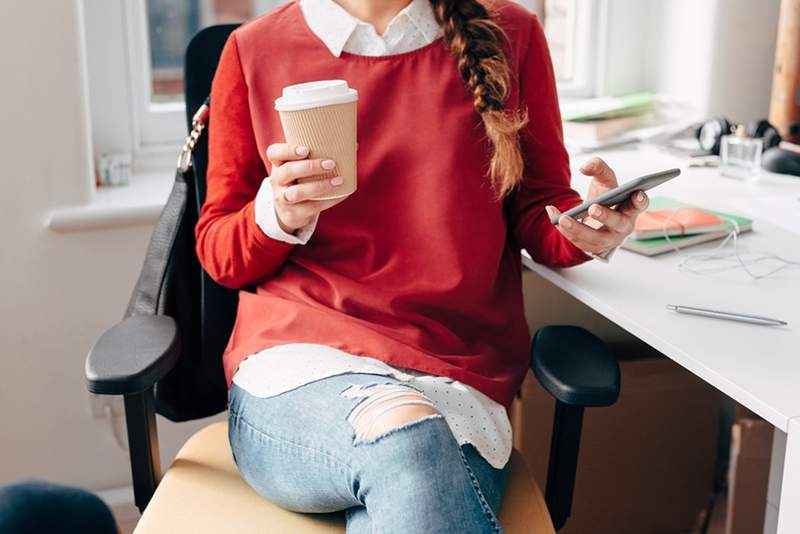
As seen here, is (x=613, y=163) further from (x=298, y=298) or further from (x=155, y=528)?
(x=155, y=528)

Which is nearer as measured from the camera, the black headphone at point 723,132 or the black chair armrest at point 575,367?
the black chair armrest at point 575,367

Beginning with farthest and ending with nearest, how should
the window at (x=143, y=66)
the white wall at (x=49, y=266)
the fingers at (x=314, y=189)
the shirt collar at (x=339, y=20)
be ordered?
the window at (x=143, y=66) < the white wall at (x=49, y=266) < the shirt collar at (x=339, y=20) < the fingers at (x=314, y=189)

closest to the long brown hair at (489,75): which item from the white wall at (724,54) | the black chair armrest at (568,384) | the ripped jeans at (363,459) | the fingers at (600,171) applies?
the fingers at (600,171)

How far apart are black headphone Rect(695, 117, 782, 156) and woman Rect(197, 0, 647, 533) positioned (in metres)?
0.66

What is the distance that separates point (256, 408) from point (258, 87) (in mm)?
416

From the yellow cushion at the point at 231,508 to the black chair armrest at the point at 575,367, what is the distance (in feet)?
0.42

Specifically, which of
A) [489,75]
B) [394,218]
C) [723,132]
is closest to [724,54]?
[723,132]

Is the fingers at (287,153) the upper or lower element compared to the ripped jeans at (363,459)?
upper

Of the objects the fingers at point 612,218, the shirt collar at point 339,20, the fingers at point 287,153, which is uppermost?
the shirt collar at point 339,20

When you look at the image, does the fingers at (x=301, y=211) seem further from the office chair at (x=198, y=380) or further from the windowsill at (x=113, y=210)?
the windowsill at (x=113, y=210)

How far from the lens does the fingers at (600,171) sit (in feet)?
3.69

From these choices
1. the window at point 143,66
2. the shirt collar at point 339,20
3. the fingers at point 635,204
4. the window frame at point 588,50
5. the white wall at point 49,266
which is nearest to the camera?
the fingers at point 635,204

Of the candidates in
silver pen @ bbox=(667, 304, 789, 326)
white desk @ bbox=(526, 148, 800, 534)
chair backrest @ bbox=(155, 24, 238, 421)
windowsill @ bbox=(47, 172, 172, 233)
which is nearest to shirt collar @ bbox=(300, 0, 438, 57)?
chair backrest @ bbox=(155, 24, 238, 421)

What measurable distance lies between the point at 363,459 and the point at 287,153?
0.31 metres
